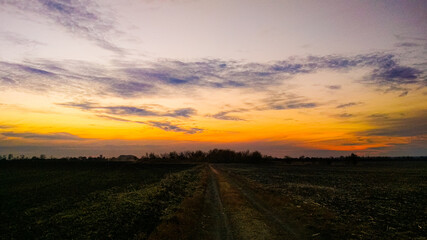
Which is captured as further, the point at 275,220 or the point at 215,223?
the point at 275,220

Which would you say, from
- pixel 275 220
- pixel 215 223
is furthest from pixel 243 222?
pixel 275 220

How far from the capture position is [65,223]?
16859 millimetres

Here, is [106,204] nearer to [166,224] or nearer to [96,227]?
[96,227]

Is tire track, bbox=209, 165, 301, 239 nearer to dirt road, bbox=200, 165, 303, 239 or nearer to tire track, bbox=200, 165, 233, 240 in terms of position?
dirt road, bbox=200, 165, 303, 239

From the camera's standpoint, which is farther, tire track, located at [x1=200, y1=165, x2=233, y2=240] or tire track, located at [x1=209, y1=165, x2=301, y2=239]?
tire track, located at [x1=209, y1=165, x2=301, y2=239]

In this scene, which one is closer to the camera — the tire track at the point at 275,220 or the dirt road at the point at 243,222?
the dirt road at the point at 243,222

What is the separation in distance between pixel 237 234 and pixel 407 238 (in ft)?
27.4

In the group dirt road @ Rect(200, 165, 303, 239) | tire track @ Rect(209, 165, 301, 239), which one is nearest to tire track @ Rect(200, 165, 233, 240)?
dirt road @ Rect(200, 165, 303, 239)

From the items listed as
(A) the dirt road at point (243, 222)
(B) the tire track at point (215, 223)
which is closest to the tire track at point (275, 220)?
(A) the dirt road at point (243, 222)

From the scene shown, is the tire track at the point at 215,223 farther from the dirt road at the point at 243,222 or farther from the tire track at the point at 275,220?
the tire track at the point at 275,220

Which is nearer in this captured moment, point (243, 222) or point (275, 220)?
point (243, 222)

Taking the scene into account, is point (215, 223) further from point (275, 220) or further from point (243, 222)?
point (275, 220)

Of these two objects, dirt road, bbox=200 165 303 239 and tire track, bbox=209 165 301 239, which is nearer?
dirt road, bbox=200 165 303 239

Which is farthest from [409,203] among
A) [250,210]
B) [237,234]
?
[237,234]
